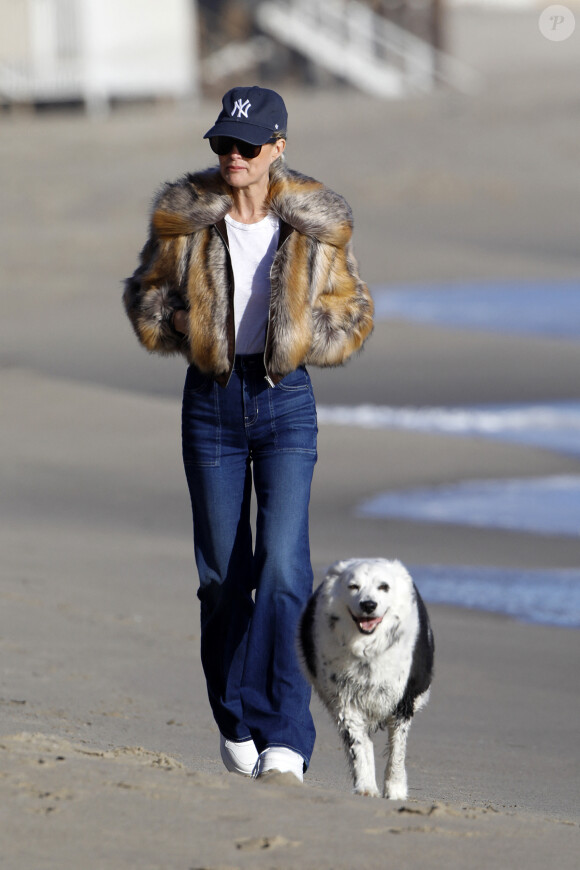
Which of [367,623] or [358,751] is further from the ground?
[367,623]

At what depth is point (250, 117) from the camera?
15.6 feet

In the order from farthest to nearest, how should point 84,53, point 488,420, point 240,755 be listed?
point 84,53 → point 488,420 → point 240,755

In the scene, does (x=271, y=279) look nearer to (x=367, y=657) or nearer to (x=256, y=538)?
(x=256, y=538)

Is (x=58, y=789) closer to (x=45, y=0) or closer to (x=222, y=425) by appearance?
(x=222, y=425)

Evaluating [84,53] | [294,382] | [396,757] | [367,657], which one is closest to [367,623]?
[367,657]

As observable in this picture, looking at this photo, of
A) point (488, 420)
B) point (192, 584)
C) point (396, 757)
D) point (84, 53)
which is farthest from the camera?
point (84, 53)

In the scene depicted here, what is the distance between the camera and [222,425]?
4820mm

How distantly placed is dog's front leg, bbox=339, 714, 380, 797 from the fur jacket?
1.21 meters

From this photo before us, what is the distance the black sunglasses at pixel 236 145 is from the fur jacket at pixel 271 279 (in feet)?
0.36

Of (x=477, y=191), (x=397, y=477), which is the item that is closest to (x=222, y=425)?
(x=397, y=477)

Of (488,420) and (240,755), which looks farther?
(488,420)

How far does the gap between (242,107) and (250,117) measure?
0.04 meters

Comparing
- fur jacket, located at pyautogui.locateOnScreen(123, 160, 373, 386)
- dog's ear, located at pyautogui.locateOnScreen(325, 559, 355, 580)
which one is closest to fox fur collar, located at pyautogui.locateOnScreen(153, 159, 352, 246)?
fur jacket, located at pyautogui.locateOnScreen(123, 160, 373, 386)

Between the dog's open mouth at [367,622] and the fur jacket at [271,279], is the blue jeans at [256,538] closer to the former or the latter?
the fur jacket at [271,279]
